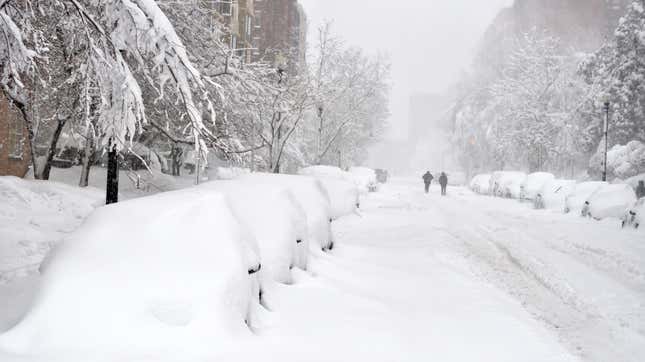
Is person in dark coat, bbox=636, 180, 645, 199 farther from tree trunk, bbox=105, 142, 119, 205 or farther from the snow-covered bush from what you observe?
tree trunk, bbox=105, 142, 119, 205

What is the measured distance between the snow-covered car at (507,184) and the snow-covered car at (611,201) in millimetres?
13071

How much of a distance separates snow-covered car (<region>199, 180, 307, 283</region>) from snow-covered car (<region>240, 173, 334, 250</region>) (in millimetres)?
1490

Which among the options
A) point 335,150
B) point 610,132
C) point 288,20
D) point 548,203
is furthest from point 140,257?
point 288,20

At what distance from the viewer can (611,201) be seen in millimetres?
20125

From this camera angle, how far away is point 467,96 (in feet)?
245

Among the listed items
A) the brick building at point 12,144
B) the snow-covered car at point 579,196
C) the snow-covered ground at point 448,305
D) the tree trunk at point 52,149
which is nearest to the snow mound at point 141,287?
the snow-covered ground at point 448,305

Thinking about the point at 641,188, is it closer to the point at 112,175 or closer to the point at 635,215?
the point at 635,215

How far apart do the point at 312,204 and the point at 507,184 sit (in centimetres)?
2822

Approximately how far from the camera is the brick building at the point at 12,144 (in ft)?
63.3

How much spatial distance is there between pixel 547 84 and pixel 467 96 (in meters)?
28.4

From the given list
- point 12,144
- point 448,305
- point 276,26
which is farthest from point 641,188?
point 276,26

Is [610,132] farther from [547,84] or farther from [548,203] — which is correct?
[548,203]

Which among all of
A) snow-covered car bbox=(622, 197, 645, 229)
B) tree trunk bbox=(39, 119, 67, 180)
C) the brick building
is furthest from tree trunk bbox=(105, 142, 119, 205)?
snow-covered car bbox=(622, 197, 645, 229)

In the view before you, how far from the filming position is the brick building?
19.3 m
